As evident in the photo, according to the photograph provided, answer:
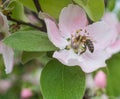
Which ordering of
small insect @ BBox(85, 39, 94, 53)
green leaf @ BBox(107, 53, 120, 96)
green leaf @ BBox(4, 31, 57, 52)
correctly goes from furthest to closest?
green leaf @ BBox(107, 53, 120, 96) < small insect @ BBox(85, 39, 94, 53) < green leaf @ BBox(4, 31, 57, 52)

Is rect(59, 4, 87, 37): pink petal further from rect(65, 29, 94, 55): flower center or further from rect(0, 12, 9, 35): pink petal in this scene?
rect(0, 12, 9, 35): pink petal

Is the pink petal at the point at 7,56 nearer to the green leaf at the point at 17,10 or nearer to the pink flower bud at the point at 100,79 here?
the green leaf at the point at 17,10

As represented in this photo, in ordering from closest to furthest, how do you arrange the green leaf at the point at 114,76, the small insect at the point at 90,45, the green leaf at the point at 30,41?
the green leaf at the point at 30,41
the small insect at the point at 90,45
the green leaf at the point at 114,76

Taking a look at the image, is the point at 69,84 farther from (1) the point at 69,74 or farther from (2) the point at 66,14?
(2) the point at 66,14

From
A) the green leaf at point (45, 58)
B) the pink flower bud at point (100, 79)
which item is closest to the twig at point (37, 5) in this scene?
the green leaf at point (45, 58)

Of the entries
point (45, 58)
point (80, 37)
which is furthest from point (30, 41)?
point (45, 58)

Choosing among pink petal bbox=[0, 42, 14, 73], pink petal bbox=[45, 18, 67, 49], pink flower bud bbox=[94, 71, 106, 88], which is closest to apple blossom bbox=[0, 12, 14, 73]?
pink petal bbox=[0, 42, 14, 73]

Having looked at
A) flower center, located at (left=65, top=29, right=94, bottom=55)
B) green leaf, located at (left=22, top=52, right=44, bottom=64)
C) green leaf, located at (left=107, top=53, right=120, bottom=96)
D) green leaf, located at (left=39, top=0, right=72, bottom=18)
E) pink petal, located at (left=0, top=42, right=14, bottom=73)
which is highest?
green leaf, located at (left=39, top=0, right=72, bottom=18)
